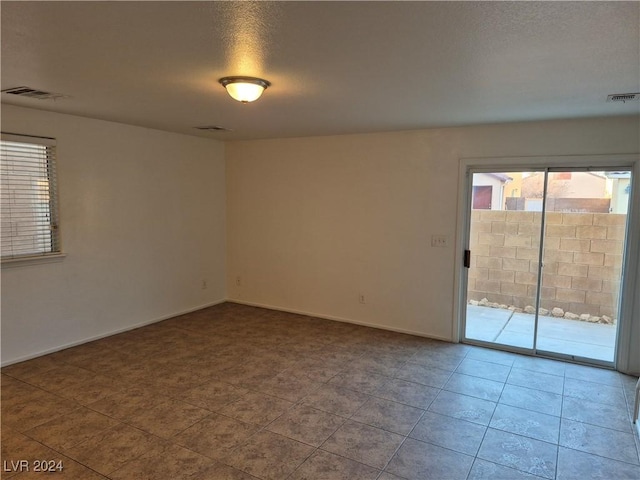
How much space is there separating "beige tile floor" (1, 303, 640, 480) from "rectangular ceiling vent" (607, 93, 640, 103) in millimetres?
2371

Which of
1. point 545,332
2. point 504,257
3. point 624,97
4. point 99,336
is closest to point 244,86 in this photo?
point 624,97

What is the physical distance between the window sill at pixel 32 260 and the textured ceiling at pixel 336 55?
1410mm

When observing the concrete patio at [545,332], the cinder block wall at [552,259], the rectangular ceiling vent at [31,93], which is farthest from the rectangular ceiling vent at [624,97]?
the rectangular ceiling vent at [31,93]

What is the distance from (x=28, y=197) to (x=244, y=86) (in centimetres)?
262

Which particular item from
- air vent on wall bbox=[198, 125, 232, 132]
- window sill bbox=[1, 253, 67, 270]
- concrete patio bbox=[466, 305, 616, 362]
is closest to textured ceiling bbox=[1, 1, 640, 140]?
air vent on wall bbox=[198, 125, 232, 132]

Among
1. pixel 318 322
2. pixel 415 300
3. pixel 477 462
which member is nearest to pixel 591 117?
pixel 415 300

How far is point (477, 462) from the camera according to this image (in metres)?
2.52

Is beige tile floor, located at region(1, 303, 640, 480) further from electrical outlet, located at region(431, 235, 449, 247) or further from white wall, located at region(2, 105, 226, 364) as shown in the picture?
electrical outlet, located at region(431, 235, 449, 247)

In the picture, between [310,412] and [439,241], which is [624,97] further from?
[310,412]

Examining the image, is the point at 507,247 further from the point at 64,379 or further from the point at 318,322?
the point at 64,379

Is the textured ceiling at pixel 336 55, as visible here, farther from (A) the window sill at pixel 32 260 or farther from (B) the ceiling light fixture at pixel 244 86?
Result: (A) the window sill at pixel 32 260

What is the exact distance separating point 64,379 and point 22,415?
1.97 ft

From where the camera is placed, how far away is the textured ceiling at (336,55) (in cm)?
171

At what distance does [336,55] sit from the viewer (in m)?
2.21
